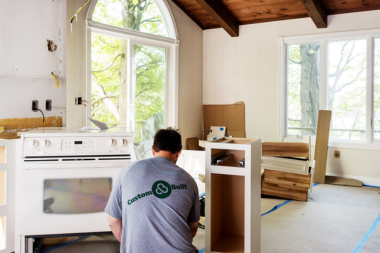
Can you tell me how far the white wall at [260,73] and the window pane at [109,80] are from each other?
189cm

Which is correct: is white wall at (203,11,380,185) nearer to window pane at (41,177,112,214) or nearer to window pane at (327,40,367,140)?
window pane at (327,40,367,140)

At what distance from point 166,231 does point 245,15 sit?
190 inches

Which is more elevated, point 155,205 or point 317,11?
point 317,11

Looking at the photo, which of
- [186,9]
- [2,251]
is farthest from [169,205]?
[186,9]

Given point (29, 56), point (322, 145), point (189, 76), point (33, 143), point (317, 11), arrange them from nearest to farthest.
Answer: point (33, 143) → point (29, 56) → point (317, 11) → point (322, 145) → point (189, 76)

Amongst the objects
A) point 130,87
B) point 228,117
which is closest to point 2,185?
point 130,87

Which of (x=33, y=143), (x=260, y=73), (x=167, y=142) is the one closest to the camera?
(x=167, y=142)

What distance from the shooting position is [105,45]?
4980 mm

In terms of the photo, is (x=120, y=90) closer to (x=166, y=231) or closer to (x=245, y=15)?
(x=245, y=15)

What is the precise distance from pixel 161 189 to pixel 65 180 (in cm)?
110

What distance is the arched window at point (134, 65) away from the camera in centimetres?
475

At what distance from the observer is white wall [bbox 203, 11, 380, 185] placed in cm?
488

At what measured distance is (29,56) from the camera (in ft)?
10.00

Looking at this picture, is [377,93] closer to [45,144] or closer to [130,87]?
[130,87]
